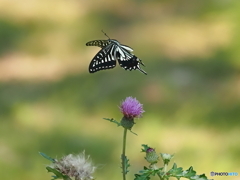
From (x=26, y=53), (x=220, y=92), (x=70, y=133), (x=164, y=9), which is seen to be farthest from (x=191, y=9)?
(x=70, y=133)

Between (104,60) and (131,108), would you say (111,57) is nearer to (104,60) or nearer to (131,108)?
(104,60)

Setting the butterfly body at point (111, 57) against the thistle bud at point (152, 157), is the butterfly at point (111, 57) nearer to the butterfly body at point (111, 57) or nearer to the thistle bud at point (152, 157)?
the butterfly body at point (111, 57)

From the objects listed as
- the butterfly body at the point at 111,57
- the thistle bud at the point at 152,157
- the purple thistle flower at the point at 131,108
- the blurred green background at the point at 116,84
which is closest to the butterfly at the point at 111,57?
the butterfly body at the point at 111,57

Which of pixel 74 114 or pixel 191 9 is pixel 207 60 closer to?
pixel 191 9

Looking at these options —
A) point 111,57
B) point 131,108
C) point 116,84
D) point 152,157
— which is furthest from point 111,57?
point 116,84

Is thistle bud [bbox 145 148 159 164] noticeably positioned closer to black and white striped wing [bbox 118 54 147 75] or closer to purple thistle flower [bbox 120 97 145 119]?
purple thistle flower [bbox 120 97 145 119]

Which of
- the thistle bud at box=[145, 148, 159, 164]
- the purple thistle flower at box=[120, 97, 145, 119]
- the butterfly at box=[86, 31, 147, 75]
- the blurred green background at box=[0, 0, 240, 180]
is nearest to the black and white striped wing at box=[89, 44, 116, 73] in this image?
the butterfly at box=[86, 31, 147, 75]
